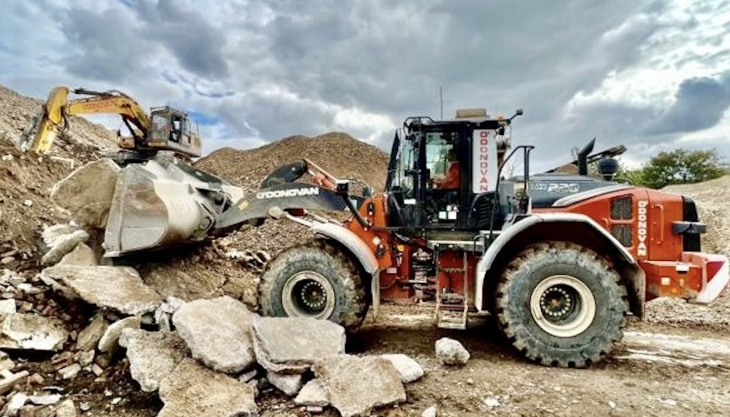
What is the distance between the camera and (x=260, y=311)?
5098 mm

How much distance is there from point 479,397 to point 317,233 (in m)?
2.34

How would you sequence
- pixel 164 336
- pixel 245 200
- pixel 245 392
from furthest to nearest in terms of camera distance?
pixel 245 200, pixel 164 336, pixel 245 392

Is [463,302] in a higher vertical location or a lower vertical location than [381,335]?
higher

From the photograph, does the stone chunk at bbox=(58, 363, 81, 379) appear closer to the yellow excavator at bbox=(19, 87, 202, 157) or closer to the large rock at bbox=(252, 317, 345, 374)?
the large rock at bbox=(252, 317, 345, 374)

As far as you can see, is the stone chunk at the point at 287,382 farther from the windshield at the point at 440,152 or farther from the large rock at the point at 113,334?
the windshield at the point at 440,152

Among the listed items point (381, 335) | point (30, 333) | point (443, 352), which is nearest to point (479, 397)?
point (443, 352)

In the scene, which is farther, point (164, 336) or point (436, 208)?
point (436, 208)

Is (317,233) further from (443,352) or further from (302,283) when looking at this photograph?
(443,352)

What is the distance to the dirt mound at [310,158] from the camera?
65.9ft

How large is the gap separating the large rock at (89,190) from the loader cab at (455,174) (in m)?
3.46

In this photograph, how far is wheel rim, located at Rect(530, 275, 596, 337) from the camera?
4.50 m

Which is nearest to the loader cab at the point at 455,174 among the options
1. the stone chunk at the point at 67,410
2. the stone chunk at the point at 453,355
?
the stone chunk at the point at 453,355

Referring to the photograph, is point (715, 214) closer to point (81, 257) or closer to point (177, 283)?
point (177, 283)

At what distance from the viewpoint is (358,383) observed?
137 inches
